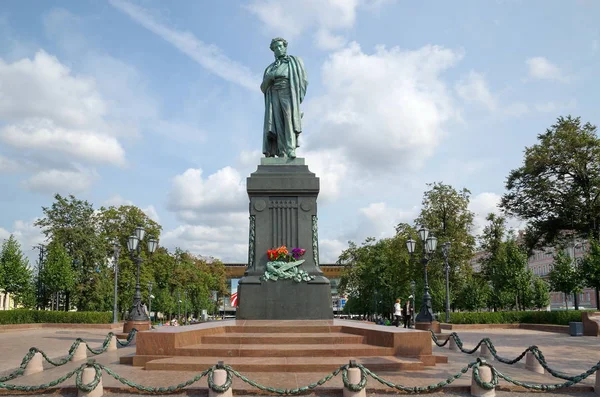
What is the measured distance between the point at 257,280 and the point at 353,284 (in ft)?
159

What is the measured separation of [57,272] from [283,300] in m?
32.0

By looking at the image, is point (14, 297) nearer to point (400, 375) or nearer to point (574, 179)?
point (400, 375)

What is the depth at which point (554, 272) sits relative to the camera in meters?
35.1

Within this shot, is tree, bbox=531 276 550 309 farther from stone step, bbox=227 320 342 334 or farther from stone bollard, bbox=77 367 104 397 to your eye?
stone bollard, bbox=77 367 104 397

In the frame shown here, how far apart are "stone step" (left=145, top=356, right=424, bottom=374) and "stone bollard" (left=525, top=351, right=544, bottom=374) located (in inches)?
102

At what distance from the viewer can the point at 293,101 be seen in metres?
18.1

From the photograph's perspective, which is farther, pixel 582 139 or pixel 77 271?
pixel 77 271

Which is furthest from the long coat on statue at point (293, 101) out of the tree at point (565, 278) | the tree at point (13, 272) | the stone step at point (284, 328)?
the tree at point (13, 272)

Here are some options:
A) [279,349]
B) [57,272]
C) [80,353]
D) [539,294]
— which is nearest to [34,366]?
[80,353]

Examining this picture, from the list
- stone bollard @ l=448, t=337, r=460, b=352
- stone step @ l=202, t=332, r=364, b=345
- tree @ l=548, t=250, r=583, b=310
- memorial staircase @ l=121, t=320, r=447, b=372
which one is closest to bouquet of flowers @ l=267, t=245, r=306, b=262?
memorial staircase @ l=121, t=320, r=447, b=372

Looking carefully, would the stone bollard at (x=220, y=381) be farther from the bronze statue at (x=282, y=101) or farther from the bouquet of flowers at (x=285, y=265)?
the bronze statue at (x=282, y=101)

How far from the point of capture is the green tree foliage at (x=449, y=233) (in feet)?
142

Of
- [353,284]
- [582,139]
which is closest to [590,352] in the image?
[582,139]

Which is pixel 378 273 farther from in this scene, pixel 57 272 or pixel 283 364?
pixel 283 364
